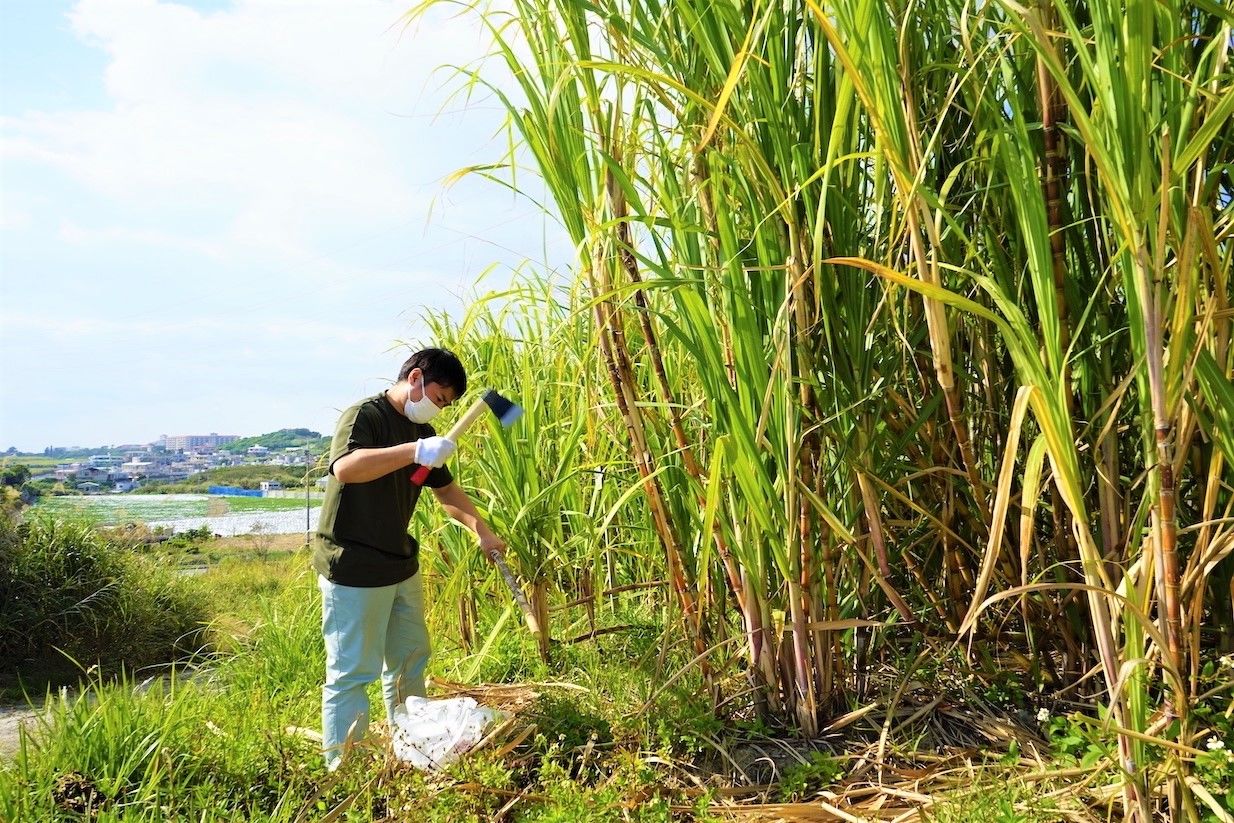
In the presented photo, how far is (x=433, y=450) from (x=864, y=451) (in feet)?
3.79

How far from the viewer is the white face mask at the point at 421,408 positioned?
2721 millimetres

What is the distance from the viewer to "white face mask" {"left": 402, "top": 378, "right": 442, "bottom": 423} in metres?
2.72

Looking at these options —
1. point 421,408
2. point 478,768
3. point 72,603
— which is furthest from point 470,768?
point 72,603

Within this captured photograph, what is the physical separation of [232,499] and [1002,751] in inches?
535

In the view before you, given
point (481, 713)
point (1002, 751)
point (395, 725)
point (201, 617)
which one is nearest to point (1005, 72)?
point (1002, 751)

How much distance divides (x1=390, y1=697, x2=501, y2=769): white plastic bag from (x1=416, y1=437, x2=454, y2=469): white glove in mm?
621

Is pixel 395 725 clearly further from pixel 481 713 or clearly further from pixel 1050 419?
pixel 1050 419

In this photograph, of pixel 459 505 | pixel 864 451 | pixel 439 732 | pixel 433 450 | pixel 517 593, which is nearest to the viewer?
pixel 864 451

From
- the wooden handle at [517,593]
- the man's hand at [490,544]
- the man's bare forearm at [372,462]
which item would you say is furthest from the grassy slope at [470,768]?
the man's bare forearm at [372,462]

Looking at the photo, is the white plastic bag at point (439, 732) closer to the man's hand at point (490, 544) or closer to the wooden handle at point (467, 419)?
the man's hand at point (490, 544)

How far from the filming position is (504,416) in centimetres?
255

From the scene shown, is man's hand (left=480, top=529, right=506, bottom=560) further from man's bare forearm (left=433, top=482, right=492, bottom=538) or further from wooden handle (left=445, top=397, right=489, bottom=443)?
wooden handle (left=445, top=397, right=489, bottom=443)

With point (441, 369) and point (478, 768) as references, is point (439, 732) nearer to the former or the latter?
point (478, 768)

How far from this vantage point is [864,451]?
1.83 meters
